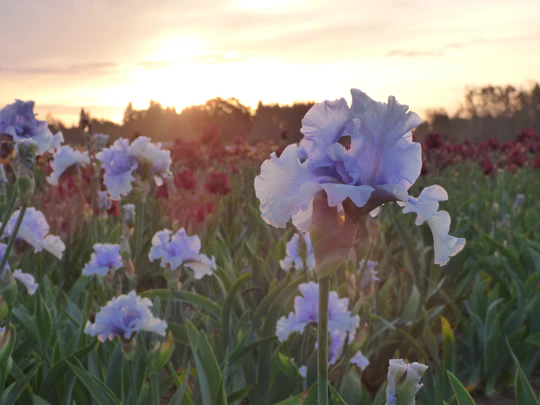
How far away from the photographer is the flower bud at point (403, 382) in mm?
815

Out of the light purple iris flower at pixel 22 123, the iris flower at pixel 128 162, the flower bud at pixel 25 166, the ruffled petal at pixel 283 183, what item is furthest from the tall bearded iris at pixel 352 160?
the iris flower at pixel 128 162

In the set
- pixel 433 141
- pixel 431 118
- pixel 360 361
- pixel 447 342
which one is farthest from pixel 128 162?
pixel 431 118

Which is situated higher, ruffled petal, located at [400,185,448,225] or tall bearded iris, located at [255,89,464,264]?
tall bearded iris, located at [255,89,464,264]

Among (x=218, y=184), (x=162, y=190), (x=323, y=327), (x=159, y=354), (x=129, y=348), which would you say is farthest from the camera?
(x=218, y=184)

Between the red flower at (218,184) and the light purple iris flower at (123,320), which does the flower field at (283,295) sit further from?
the red flower at (218,184)

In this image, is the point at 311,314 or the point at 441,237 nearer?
the point at 441,237

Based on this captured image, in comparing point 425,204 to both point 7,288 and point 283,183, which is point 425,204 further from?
point 7,288

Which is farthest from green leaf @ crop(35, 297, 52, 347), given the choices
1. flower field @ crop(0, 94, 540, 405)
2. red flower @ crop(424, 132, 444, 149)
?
red flower @ crop(424, 132, 444, 149)

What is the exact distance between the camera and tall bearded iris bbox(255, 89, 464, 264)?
2.54 feet

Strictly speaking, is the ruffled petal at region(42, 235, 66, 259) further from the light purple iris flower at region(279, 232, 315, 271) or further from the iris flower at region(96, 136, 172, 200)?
the light purple iris flower at region(279, 232, 315, 271)

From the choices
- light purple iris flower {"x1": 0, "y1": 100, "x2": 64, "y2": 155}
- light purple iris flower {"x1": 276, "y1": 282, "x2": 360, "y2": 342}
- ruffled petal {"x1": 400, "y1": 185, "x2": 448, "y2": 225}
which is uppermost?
light purple iris flower {"x1": 0, "y1": 100, "x2": 64, "y2": 155}

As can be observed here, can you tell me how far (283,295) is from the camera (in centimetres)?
216

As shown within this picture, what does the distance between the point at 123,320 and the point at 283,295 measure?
30.7 inches

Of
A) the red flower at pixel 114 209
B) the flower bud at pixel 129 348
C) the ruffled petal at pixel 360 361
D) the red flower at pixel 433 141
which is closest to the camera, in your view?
the flower bud at pixel 129 348
